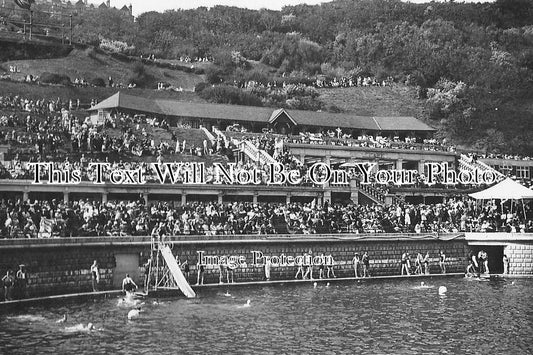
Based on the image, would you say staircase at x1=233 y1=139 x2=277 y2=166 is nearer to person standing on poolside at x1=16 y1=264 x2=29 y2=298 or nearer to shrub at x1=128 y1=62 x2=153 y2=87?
person standing on poolside at x1=16 y1=264 x2=29 y2=298

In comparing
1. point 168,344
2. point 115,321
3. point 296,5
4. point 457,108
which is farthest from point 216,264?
point 296,5

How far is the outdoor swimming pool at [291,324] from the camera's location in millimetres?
27562

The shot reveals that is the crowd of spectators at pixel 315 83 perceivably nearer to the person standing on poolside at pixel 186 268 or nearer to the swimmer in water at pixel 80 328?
the person standing on poolside at pixel 186 268

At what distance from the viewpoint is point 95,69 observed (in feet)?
334

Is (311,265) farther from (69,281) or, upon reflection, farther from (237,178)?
(69,281)

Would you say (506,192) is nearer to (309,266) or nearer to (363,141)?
(309,266)

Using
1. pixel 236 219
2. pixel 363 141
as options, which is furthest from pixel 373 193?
pixel 236 219

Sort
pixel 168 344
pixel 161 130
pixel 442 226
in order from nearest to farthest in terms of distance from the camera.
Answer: pixel 168 344 < pixel 442 226 < pixel 161 130

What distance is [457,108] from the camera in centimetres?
10088

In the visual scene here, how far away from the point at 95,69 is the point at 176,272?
69.4 metres

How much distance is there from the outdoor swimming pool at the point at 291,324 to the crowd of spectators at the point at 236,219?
12.9ft

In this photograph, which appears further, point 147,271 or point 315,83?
point 315,83

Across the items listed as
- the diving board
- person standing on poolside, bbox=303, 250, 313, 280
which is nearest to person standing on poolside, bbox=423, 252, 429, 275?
person standing on poolside, bbox=303, 250, 313, 280

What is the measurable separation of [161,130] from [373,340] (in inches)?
1533
